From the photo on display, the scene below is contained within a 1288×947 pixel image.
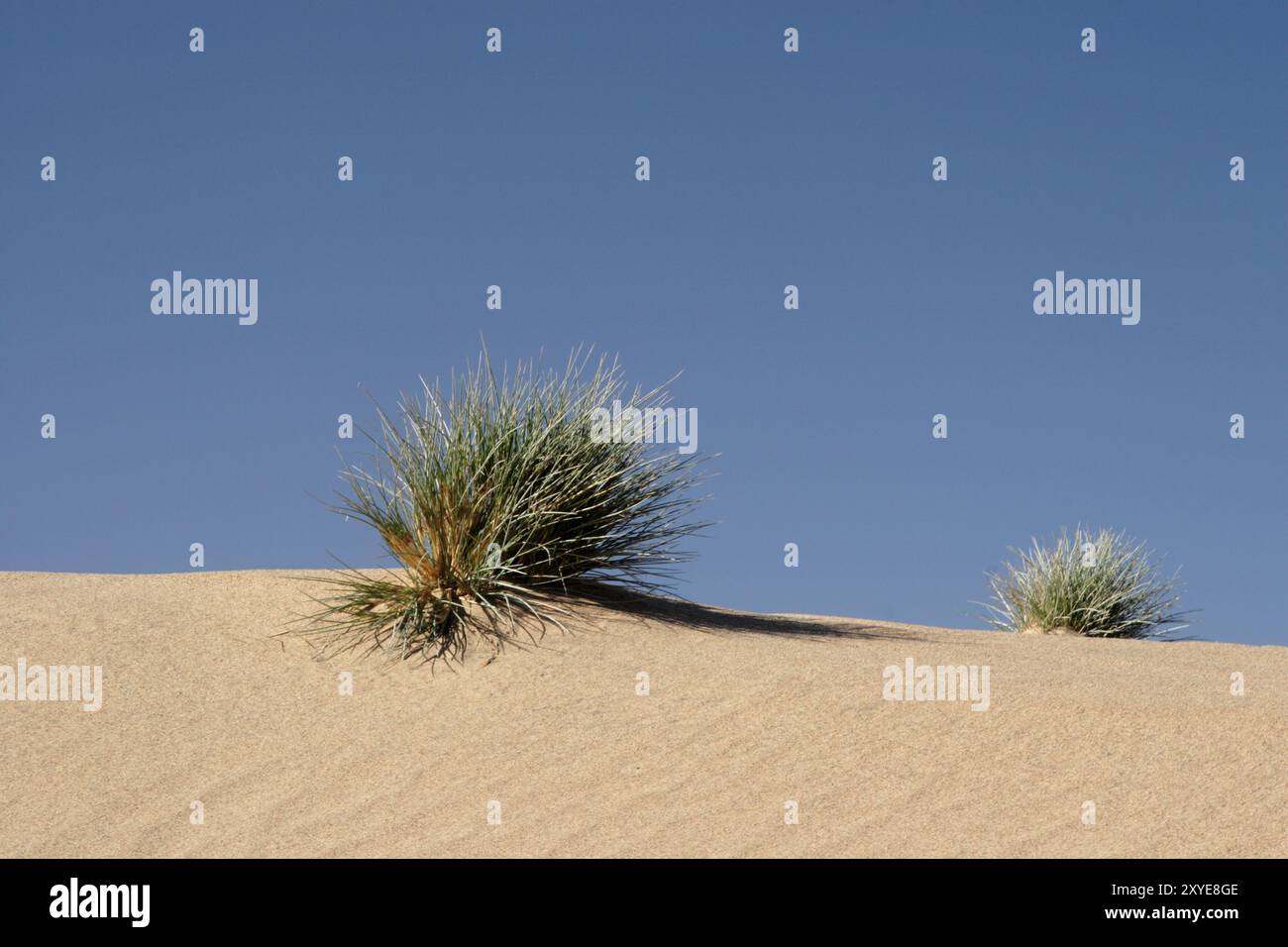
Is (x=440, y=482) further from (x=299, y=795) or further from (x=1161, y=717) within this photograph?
(x=1161, y=717)

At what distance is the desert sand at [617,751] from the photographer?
515 cm

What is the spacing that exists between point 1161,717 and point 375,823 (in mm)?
3579

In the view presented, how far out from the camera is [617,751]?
19.1 feet

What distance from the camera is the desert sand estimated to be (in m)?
5.15

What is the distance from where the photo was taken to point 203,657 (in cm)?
702
